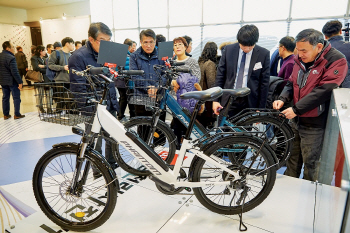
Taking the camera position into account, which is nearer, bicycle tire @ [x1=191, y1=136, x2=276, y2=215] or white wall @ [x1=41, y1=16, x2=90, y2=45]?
bicycle tire @ [x1=191, y1=136, x2=276, y2=215]

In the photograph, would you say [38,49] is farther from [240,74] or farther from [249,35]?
[249,35]

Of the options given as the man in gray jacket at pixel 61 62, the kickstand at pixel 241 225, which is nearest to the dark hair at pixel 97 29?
the kickstand at pixel 241 225

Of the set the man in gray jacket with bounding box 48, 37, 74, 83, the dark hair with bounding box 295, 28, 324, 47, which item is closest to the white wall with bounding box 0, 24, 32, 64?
the man in gray jacket with bounding box 48, 37, 74, 83

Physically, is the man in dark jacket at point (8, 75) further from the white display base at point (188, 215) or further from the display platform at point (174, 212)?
the white display base at point (188, 215)

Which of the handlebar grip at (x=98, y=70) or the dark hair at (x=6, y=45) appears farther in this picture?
the dark hair at (x=6, y=45)

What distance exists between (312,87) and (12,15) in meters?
14.3

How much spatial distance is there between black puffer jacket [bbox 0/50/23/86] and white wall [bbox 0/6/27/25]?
8.45 metres

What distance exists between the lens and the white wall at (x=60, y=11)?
9992 mm

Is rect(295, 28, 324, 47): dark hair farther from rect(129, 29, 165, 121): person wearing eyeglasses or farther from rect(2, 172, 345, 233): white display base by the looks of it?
rect(129, 29, 165, 121): person wearing eyeglasses

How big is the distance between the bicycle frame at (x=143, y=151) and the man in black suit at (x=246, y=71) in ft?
2.37

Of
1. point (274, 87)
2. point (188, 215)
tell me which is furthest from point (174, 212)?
point (274, 87)

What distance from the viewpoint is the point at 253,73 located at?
2.29 m

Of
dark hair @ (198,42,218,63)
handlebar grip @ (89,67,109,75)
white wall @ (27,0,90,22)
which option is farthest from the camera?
white wall @ (27,0,90,22)

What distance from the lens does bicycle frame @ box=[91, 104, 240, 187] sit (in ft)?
5.34
